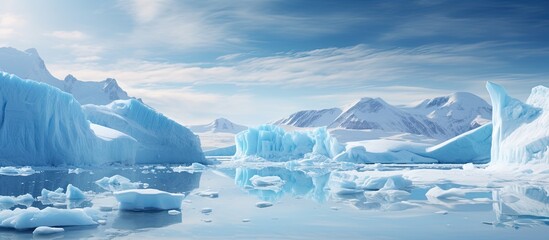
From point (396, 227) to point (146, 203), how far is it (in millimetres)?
4350

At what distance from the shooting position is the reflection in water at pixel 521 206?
8496 millimetres

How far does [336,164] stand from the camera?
120 ft

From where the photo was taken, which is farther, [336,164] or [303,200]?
[336,164]

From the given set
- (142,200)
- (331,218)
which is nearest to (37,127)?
(142,200)

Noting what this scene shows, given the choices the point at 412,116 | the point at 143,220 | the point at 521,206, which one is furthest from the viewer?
the point at 412,116

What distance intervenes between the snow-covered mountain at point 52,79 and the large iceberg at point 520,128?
56763 millimetres

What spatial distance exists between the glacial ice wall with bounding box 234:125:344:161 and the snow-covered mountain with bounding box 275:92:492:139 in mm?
70586

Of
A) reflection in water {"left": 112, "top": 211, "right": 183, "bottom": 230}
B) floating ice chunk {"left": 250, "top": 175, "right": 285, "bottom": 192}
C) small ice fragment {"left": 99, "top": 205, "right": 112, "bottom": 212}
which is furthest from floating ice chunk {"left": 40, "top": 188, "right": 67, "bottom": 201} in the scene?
floating ice chunk {"left": 250, "top": 175, "right": 285, "bottom": 192}

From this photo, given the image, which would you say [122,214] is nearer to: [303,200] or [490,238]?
[303,200]

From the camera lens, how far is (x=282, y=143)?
4503 cm

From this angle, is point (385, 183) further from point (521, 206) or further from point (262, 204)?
point (262, 204)

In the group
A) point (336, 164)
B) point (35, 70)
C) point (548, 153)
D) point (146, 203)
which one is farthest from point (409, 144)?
point (35, 70)

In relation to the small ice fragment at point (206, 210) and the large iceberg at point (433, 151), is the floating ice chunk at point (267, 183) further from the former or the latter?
the large iceberg at point (433, 151)

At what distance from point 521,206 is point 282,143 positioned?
114 ft
